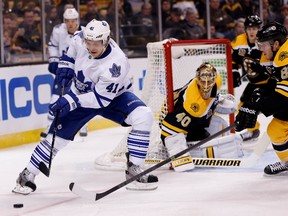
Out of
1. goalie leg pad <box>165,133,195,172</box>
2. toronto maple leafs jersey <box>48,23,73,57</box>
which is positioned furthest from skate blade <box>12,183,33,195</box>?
toronto maple leafs jersey <box>48,23,73,57</box>

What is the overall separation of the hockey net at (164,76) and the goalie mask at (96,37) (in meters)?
0.99

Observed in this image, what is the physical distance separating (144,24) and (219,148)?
3.27m

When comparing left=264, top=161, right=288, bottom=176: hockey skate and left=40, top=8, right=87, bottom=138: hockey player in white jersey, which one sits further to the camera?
left=40, top=8, right=87, bottom=138: hockey player in white jersey

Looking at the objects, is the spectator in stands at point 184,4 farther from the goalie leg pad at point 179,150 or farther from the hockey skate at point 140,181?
the hockey skate at point 140,181

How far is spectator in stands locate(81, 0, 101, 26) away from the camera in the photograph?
808 centimetres

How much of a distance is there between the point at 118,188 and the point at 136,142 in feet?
1.21

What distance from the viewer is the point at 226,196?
14.9ft

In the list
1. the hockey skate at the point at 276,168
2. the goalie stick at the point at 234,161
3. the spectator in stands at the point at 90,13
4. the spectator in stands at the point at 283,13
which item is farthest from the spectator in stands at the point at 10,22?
the spectator in stands at the point at 283,13

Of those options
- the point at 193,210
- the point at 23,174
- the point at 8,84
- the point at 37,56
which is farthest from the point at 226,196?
the point at 37,56

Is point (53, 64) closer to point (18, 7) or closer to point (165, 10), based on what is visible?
point (18, 7)

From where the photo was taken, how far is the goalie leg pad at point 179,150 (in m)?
5.34

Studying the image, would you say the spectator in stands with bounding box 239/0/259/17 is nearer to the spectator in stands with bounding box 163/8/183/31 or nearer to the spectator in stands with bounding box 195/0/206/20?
the spectator in stands with bounding box 195/0/206/20

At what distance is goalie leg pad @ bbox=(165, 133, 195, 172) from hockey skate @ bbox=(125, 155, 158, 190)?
539 millimetres

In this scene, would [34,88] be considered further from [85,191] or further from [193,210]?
[193,210]
